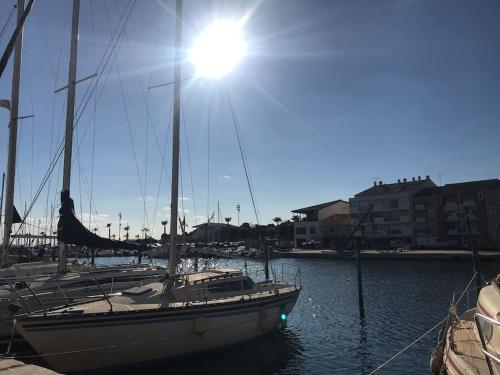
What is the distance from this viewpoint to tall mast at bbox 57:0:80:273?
2150cm

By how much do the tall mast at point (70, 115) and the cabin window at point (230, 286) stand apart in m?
8.53

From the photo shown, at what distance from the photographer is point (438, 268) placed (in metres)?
55.7

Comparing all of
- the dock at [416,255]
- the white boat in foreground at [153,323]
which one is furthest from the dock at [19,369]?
Result: the dock at [416,255]

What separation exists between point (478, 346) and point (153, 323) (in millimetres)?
10186

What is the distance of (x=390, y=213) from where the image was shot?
9575cm

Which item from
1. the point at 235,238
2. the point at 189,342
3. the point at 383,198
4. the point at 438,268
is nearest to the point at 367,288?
the point at 438,268

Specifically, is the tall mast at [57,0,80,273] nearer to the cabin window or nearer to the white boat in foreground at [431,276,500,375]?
the cabin window

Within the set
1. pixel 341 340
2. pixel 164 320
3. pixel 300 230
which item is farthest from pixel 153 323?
pixel 300 230

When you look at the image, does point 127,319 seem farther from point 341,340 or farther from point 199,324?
point 341,340

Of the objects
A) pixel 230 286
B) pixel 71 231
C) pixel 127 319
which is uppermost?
pixel 71 231

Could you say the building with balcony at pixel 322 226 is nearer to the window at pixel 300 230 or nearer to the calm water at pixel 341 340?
the window at pixel 300 230

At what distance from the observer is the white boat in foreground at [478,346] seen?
709cm

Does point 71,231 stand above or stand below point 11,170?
below

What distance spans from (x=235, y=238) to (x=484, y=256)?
101098 mm
